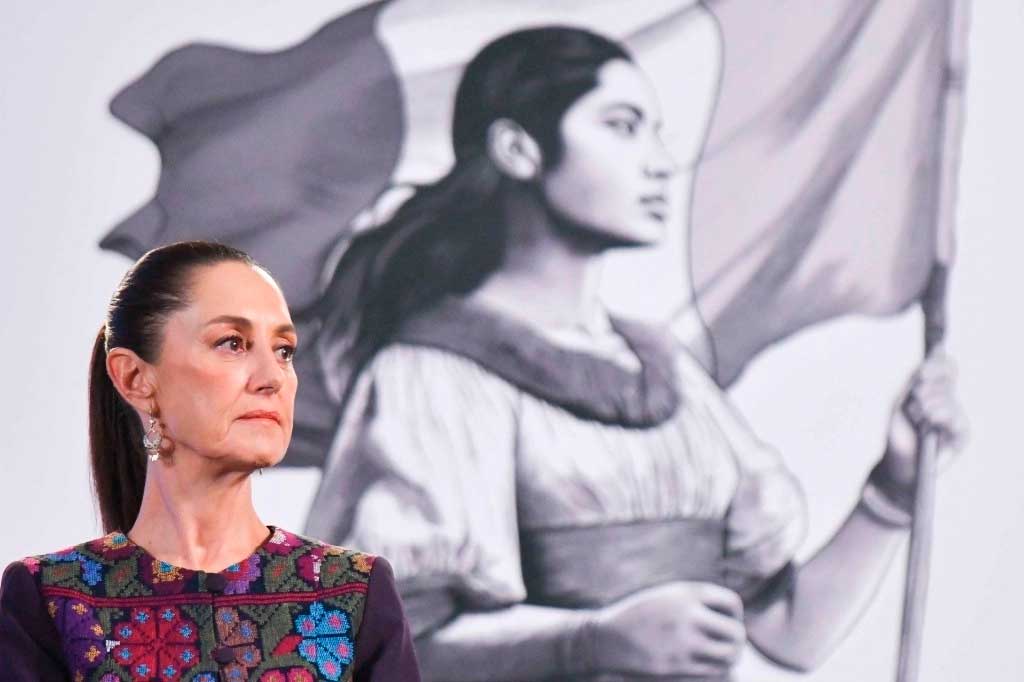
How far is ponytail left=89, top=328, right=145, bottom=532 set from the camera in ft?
4.66

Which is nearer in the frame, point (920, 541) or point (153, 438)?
point (153, 438)

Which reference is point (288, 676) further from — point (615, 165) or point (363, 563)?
point (615, 165)

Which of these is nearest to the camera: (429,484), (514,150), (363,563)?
(363,563)

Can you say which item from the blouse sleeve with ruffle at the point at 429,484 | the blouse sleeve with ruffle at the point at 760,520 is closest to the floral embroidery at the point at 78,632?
the blouse sleeve with ruffle at the point at 429,484

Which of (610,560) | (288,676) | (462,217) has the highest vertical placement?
(462,217)

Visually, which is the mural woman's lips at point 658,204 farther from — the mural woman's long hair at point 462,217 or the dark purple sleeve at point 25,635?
the dark purple sleeve at point 25,635

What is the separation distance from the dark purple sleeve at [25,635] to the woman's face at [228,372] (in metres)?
0.17

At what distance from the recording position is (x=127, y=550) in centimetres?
136

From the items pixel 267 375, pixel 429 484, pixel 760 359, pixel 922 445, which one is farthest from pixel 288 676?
pixel 922 445

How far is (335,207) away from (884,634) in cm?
125

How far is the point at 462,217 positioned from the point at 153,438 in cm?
151

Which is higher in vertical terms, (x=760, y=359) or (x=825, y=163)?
(x=825, y=163)

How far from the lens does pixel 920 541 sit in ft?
9.12

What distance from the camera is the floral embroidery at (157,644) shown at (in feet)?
4.25
